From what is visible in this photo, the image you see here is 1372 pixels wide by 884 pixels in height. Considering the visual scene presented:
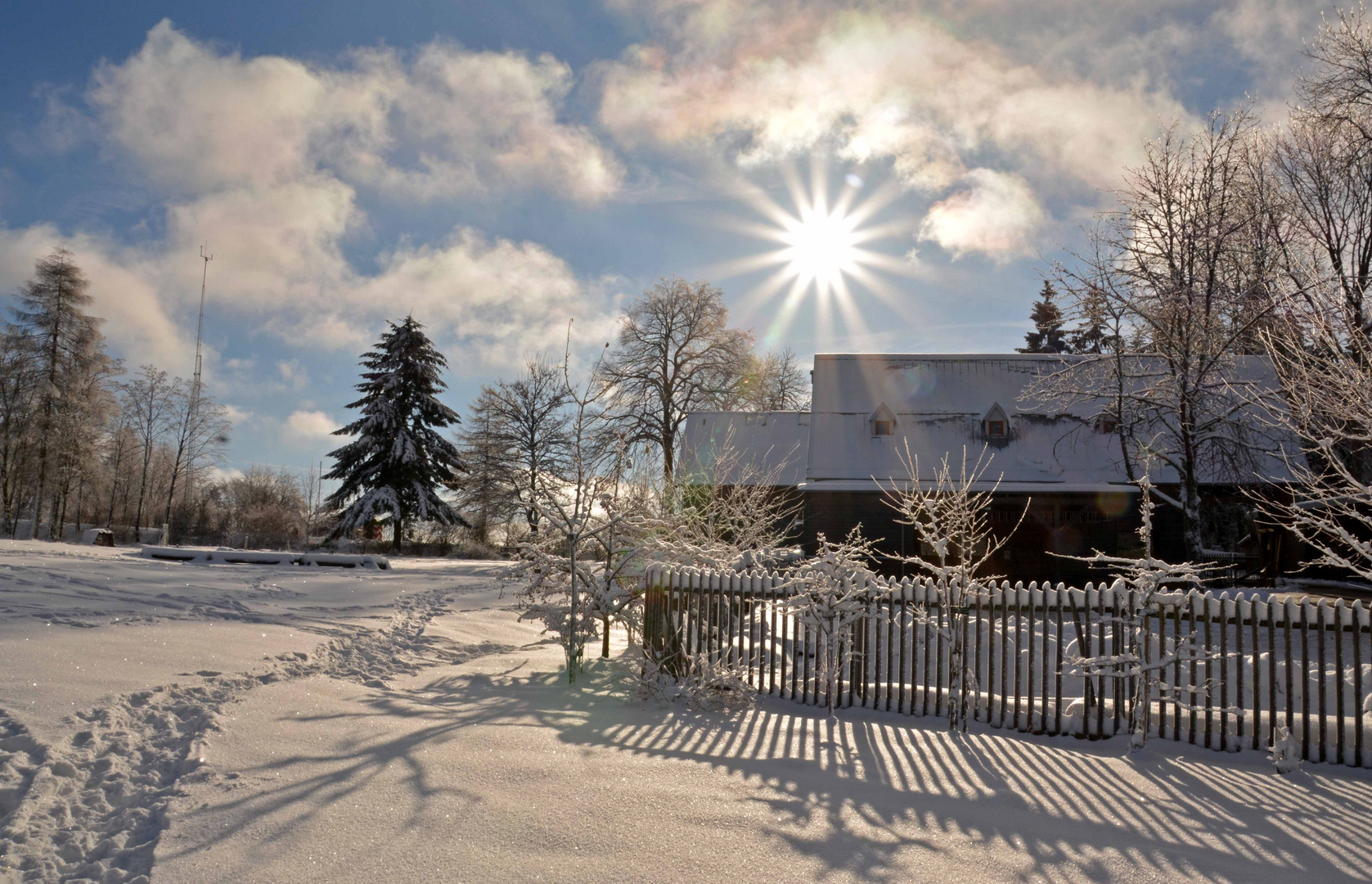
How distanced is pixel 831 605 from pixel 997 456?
19.3m

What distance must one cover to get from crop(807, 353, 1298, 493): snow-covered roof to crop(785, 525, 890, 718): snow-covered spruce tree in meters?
16.1

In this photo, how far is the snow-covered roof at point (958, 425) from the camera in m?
24.4

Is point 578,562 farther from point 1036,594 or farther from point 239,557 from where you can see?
point 239,557

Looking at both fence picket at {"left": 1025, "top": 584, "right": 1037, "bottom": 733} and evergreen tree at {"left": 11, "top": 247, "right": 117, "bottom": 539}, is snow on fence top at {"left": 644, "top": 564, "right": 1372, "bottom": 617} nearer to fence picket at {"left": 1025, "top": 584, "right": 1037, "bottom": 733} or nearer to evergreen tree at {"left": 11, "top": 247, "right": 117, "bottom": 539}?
fence picket at {"left": 1025, "top": 584, "right": 1037, "bottom": 733}

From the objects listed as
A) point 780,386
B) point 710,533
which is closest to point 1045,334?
point 780,386

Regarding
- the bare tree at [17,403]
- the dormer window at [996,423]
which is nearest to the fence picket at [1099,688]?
the dormer window at [996,423]

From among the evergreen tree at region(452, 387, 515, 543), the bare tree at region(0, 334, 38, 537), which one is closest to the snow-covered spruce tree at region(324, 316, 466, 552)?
the evergreen tree at region(452, 387, 515, 543)

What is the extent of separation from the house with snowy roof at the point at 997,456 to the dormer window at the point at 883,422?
0.03 metres

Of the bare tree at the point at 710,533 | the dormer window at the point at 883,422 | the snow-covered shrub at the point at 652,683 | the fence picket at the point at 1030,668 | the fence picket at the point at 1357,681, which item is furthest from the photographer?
the dormer window at the point at 883,422

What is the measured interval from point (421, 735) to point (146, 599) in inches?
256

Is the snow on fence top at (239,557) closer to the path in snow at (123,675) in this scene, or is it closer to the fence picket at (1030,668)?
the path in snow at (123,675)

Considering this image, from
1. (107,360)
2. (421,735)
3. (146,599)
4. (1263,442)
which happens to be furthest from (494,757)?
(107,360)

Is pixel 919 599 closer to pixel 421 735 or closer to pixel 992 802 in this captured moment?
pixel 992 802

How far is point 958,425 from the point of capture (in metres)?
26.1
